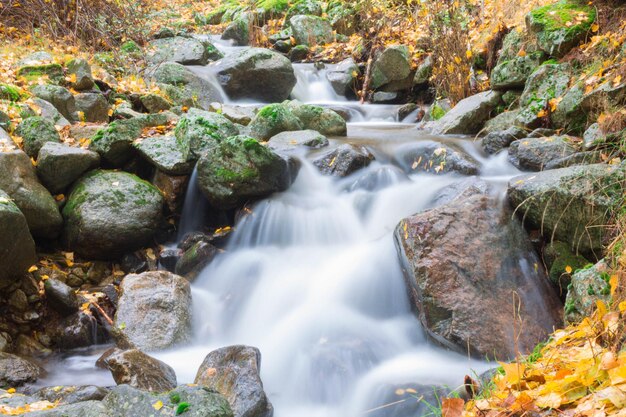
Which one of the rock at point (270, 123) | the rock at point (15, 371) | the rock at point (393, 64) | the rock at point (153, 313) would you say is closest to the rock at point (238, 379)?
the rock at point (153, 313)

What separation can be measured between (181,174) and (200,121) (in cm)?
69

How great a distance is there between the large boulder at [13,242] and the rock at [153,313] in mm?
954

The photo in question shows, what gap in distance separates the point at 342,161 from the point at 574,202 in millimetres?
3065

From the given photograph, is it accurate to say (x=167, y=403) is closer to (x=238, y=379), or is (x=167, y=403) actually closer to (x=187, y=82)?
(x=238, y=379)

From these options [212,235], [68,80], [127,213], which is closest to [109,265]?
[127,213]

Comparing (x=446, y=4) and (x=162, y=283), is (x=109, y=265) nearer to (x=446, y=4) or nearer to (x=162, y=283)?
(x=162, y=283)

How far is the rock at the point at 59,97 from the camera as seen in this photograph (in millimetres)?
7406

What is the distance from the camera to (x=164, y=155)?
21.5ft

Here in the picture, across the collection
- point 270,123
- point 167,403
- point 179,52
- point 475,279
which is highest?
point 179,52

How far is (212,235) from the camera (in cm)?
647

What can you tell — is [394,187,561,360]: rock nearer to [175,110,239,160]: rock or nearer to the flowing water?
the flowing water

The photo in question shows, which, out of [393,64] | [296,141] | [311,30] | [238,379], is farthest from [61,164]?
[311,30]

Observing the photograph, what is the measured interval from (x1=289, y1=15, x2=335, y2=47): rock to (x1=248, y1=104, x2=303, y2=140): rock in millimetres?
5973

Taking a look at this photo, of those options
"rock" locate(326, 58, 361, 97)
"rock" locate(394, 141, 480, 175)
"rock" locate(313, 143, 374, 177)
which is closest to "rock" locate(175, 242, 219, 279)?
"rock" locate(313, 143, 374, 177)
